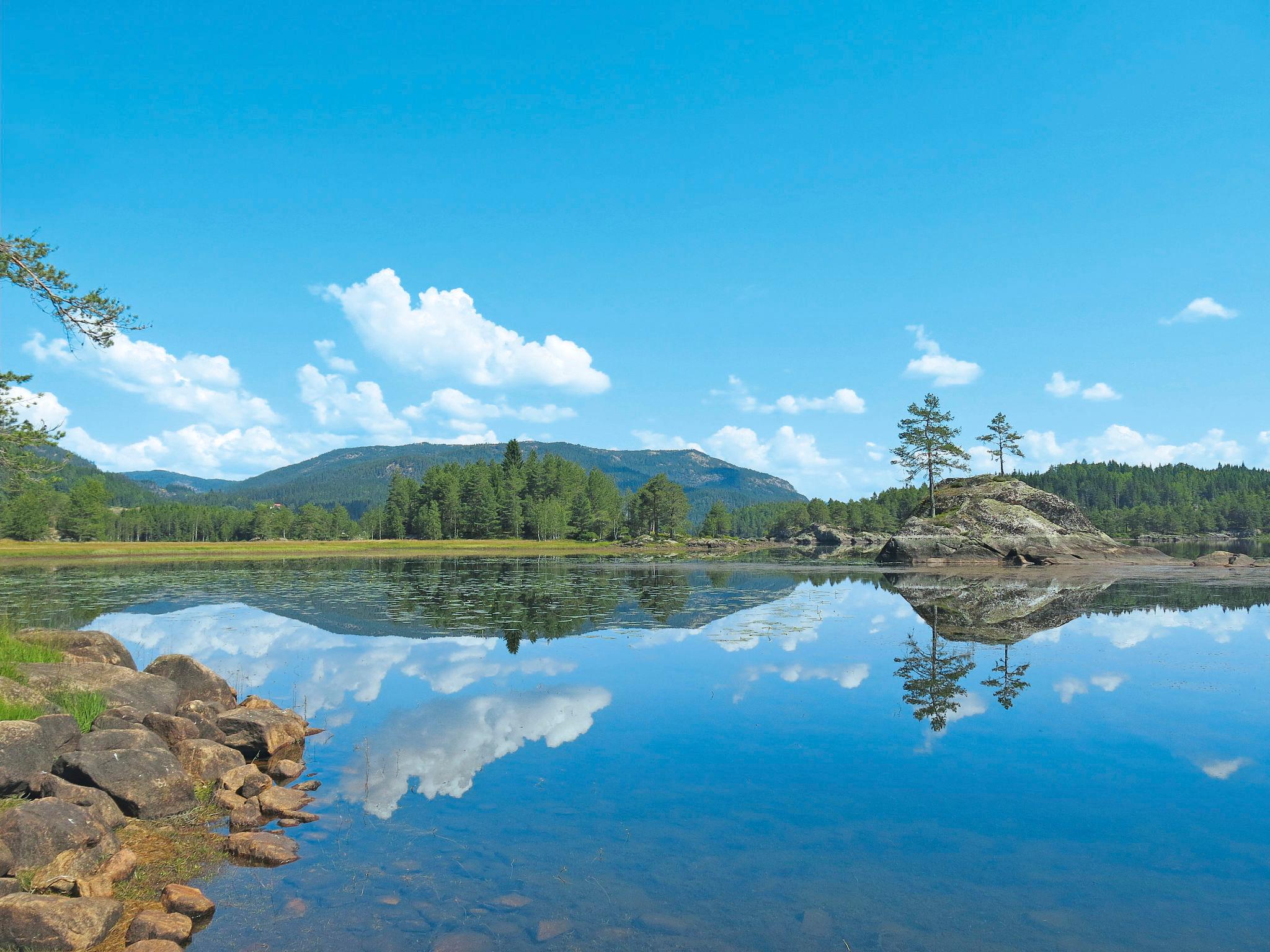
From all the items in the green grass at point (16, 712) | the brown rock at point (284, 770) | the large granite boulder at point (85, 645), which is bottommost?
the brown rock at point (284, 770)

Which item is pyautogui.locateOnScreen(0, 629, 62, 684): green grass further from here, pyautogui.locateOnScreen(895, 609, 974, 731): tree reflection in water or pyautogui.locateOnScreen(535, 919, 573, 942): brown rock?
pyautogui.locateOnScreen(895, 609, 974, 731): tree reflection in water

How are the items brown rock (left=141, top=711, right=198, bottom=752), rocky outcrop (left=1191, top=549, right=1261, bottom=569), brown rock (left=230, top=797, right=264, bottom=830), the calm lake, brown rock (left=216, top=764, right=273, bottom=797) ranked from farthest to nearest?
rocky outcrop (left=1191, top=549, right=1261, bottom=569) < brown rock (left=141, top=711, right=198, bottom=752) < brown rock (left=216, top=764, right=273, bottom=797) < brown rock (left=230, top=797, right=264, bottom=830) < the calm lake

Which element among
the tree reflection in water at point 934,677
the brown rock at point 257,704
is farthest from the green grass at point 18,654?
the tree reflection in water at point 934,677

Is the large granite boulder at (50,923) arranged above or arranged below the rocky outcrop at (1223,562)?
below

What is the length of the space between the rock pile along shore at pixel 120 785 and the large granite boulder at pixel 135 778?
0.02 metres

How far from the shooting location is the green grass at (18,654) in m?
13.6

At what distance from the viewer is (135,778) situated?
10.9 metres

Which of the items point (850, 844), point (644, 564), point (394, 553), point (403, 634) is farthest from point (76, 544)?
point (850, 844)

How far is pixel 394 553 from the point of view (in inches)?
4200

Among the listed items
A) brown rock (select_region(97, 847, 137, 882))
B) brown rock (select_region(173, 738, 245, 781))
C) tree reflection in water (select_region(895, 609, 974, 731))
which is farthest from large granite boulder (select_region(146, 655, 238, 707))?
tree reflection in water (select_region(895, 609, 974, 731))

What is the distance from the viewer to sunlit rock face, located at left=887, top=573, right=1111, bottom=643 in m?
27.2

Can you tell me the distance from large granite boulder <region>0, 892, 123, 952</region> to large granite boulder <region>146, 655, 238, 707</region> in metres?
10.2

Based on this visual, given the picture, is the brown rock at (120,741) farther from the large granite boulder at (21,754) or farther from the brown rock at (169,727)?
the brown rock at (169,727)

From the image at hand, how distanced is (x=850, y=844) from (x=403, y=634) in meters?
22.3
